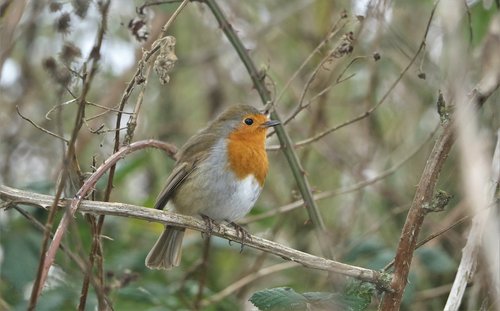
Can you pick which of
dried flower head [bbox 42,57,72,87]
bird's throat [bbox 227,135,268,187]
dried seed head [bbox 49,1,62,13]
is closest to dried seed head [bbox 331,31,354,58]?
bird's throat [bbox 227,135,268,187]

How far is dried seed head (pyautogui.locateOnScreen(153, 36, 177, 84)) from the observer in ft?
8.64

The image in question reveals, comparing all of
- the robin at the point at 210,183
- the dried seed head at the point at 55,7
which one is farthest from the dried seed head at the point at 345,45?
the dried seed head at the point at 55,7

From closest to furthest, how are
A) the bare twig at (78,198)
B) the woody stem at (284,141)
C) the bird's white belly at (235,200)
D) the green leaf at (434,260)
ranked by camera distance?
1. the bare twig at (78,198)
2. the woody stem at (284,141)
3. the bird's white belly at (235,200)
4. the green leaf at (434,260)

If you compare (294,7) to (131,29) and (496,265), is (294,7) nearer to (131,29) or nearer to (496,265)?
(131,29)

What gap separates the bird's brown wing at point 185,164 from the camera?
384cm

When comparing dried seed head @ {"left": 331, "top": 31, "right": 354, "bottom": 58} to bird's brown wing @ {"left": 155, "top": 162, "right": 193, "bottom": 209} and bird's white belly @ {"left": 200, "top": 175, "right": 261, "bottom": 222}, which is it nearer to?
bird's white belly @ {"left": 200, "top": 175, "right": 261, "bottom": 222}

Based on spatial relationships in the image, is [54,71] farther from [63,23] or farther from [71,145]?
[63,23]

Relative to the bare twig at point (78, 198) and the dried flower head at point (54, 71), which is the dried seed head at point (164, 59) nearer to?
the bare twig at point (78, 198)

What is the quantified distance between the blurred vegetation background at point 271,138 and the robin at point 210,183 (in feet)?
0.79

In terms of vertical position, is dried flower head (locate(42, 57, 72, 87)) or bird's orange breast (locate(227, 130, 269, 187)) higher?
bird's orange breast (locate(227, 130, 269, 187))

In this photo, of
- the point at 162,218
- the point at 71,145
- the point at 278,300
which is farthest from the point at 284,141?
the point at 71,145

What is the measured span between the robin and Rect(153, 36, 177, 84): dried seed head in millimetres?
1164

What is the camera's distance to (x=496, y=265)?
1820mm

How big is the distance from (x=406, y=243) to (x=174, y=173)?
5.18 ft
